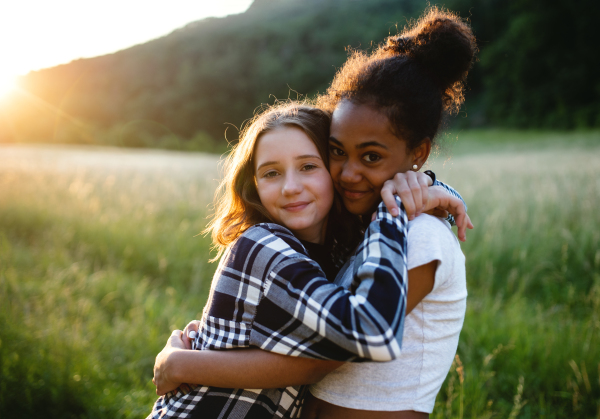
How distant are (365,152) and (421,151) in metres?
0.28

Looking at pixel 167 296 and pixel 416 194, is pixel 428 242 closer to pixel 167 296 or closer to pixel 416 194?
pixel 416 194

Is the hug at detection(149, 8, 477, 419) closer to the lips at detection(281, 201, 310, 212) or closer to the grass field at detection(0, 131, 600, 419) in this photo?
the lips at detection(281, 201, 310, 212)

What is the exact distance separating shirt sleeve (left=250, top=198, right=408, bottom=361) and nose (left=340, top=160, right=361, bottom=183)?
31 centimetres

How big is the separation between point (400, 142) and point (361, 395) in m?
0.98

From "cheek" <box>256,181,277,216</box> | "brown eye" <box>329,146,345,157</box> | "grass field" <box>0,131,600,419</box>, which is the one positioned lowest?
"grass field" <box>0,131,600,419</box>

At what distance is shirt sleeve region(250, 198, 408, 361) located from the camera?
1079mm

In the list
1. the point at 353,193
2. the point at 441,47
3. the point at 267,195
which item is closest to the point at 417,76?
the point at 441,47

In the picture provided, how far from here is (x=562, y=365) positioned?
2.75m

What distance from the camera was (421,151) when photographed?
1677mm

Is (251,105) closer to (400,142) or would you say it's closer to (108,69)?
(108,69)

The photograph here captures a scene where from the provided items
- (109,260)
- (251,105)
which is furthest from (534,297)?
(251,105)

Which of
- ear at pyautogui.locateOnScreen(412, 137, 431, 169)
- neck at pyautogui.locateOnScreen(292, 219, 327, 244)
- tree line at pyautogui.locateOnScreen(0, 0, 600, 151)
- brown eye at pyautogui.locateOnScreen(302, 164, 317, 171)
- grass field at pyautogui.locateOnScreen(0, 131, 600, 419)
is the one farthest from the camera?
tree line at pyautogui.locateOnScreen(0, 0, 600, 151)

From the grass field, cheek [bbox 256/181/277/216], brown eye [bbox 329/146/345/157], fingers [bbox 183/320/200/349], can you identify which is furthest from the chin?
fingers [bbox 183/320/200/349]

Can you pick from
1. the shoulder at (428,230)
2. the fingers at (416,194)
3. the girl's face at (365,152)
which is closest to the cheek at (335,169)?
the girl's face at (365,152)
